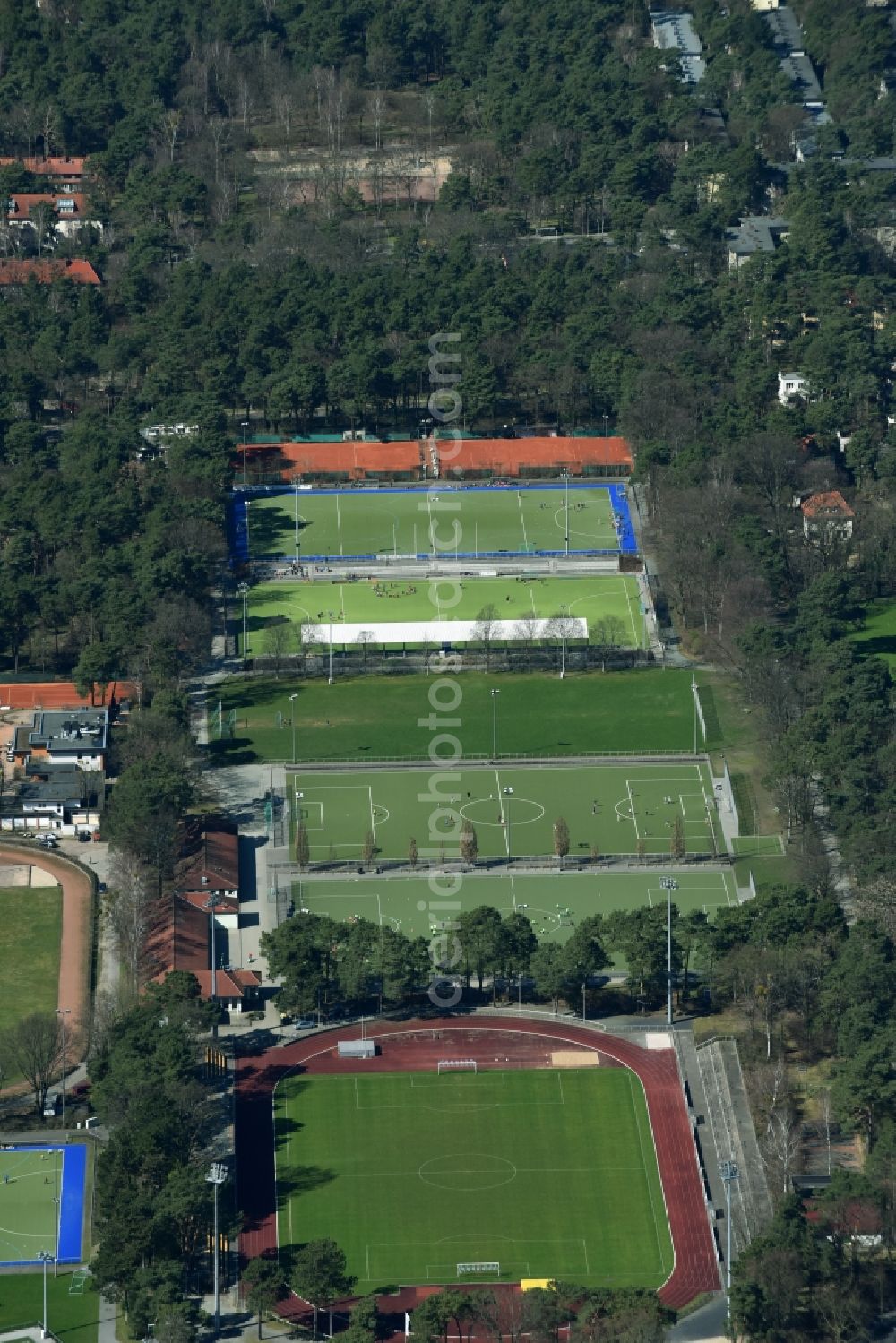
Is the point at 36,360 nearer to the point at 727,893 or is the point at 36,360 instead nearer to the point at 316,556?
the point at 316,556

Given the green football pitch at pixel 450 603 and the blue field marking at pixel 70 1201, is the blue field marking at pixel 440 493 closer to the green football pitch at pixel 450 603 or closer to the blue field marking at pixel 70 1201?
the green football pitch at pixel 450 603

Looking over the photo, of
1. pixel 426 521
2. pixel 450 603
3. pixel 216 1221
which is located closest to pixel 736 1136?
pixel 216 1221

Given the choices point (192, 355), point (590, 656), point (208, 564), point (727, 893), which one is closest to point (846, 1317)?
point (727, 893)

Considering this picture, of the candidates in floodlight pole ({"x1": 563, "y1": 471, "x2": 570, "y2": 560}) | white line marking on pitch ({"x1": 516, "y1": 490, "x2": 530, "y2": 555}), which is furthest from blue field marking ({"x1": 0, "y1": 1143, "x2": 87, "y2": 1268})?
white line marking on pitch ({"x1": 516, "y1": 490, "x2": 530, "y2": 555})

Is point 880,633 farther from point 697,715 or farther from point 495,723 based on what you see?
point 495,723

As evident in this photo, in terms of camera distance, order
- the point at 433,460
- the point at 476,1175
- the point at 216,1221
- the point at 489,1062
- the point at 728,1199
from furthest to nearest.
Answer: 1. the point at 433,460
2. the point at 489,1062
3. the point at 476,1175
4. the point at 728,1199
5. the point at 216,1221

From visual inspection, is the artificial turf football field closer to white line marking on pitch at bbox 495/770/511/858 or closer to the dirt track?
white line marking on pitch at bbox 495/770/511/858

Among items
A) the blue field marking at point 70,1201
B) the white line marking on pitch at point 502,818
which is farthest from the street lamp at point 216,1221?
the white line marking on pitch at point 502,818
